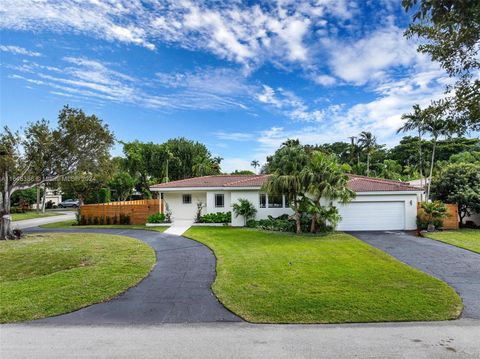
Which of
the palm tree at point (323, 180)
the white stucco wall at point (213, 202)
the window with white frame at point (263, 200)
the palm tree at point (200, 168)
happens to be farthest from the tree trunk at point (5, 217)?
the palm tree at point (200, 168)

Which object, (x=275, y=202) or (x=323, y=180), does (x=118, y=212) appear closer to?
(x=275, y=202)

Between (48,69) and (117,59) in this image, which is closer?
(48,69)

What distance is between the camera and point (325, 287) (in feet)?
24.1

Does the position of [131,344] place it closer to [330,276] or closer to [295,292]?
[295,292]

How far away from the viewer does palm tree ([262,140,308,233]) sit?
15906mm

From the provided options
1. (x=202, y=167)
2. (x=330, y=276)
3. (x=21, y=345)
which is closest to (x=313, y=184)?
(x=330, y=276)

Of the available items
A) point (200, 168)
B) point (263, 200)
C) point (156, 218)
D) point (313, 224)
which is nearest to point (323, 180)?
point (313, 224)

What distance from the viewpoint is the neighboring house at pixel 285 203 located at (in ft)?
59.8

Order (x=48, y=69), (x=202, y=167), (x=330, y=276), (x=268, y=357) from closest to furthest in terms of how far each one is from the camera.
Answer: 1. (x=268, y=357)
2. (x=330, y=276)
3. (x=48, y=69)
4. (x=202, y=167)

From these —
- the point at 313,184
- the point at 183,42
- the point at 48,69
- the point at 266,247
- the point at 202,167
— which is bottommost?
the point at 266,247

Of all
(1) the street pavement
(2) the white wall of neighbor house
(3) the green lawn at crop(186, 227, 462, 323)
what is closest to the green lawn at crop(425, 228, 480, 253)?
(3) the green lawn at crop(186, 227, 462, 323)

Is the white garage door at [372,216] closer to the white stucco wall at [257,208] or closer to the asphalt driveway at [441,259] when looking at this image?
the asphalt driveway at [441,259]

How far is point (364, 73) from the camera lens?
16.0 meters

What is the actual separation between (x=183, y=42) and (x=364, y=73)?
10.2m
